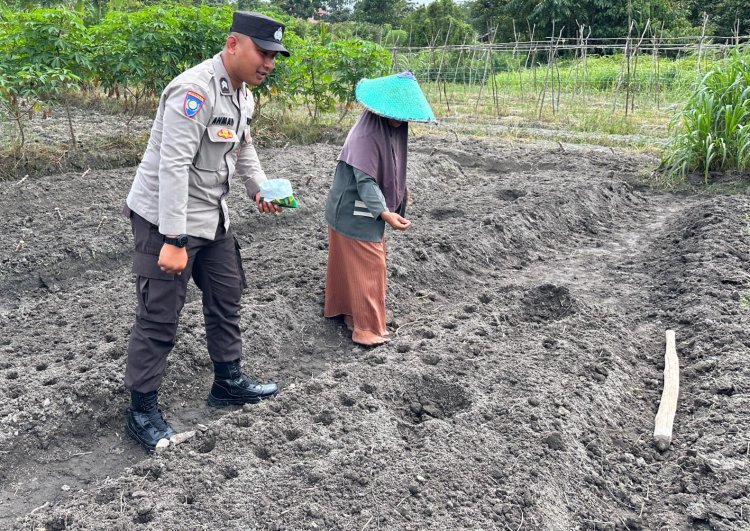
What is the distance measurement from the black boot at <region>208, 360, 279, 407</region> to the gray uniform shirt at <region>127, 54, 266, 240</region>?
0.71 metres

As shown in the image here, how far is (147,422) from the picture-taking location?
2914 millimetres

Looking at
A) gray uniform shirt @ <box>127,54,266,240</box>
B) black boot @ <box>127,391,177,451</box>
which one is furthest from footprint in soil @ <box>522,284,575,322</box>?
black boot @ <box>127,391,177,451</box>

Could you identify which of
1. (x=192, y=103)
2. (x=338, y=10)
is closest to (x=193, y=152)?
(x=192, y=103)

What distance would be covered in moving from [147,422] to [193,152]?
1.18m

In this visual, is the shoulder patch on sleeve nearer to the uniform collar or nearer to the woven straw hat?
the uniform collar

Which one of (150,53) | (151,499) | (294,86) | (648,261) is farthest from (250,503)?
(294,86)

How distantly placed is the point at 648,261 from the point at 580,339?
1923 mm

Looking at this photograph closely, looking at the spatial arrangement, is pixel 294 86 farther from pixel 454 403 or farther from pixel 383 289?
pixel 454 403

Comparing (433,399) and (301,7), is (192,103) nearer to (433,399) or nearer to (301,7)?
(433,399)

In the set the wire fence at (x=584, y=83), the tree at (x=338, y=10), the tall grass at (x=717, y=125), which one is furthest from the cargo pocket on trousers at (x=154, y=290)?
the tree at (x=338, y=10)

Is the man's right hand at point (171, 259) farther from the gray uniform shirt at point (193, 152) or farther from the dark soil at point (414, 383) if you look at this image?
the dark soil at point (414, 383)

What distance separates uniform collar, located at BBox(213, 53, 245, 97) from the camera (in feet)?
8.76

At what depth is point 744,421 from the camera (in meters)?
2.96

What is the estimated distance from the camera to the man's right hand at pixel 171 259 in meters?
2.58
